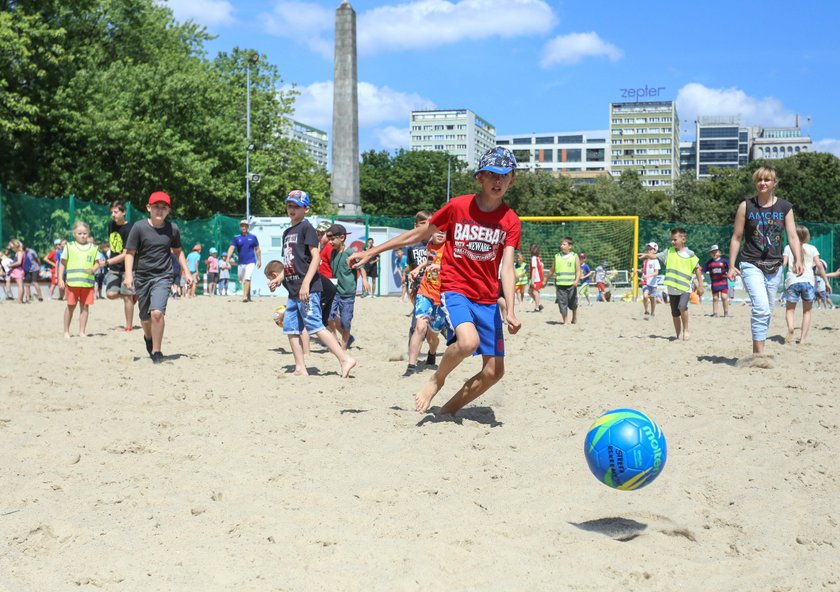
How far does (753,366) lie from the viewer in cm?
910

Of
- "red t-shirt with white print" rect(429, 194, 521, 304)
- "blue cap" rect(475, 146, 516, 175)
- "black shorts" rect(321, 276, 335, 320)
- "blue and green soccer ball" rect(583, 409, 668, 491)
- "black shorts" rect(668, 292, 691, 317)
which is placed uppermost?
"blue cap" rect(475, 146, 516, 175)

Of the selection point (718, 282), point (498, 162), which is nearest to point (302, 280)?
point (498, 162)

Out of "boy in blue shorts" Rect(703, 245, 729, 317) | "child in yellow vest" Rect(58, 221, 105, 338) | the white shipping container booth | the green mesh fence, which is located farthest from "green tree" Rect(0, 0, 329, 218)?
"boy in blue shorts" Rect(703, 245, 729, 317)

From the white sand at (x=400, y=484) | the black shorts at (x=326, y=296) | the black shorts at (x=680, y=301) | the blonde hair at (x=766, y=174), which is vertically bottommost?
the white sand at (x=400, y=484)

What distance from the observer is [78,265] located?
12531 mm

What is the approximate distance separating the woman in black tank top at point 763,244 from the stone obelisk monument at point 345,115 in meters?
24.7

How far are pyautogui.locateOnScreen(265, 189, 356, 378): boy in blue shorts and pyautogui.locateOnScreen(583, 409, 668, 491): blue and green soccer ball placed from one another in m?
4.68

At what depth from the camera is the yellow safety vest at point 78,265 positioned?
1251cm

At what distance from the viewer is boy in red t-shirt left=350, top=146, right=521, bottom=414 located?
591 cm

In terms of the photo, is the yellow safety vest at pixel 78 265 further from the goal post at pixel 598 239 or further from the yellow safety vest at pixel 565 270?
the goal post at pixel 598 239

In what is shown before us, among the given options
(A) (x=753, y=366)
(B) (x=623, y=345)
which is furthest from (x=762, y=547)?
(B) (x=623, y=345)

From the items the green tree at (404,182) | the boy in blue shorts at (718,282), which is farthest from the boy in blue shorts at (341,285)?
the green tree at (404,182)

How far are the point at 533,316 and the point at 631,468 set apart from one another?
15475 mm

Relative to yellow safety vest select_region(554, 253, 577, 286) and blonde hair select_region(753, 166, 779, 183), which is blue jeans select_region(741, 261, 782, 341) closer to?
blonde hair select_region(753, 166, 779, 183)
